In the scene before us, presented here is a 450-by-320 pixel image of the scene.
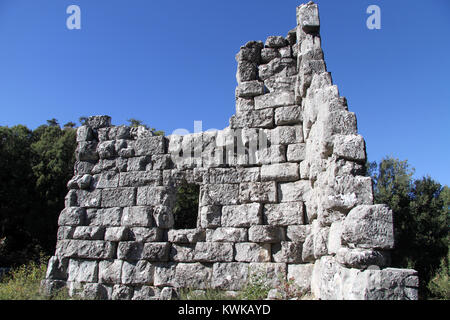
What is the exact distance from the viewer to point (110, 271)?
6.62 m

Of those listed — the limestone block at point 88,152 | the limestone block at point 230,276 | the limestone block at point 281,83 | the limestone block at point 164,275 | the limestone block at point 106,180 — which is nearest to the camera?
the limestone block at point 230,276

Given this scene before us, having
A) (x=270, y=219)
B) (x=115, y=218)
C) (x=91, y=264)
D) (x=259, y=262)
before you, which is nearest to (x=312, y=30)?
(x=270, y=219)

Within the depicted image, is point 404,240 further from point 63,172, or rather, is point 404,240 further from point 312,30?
point 63,172

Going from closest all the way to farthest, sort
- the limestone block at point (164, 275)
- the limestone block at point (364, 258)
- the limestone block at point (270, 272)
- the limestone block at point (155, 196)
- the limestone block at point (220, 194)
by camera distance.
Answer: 1. the limestone block at point (364, 258)
2. the limestone block at point (270, 272)
3. the limestone block at point (164, 275)
4. the limestone block at point (220, 194)
5. the limestone block at point (155, 196)

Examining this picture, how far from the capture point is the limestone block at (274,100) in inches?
258

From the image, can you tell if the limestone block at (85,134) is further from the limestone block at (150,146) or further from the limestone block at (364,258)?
the limestone block at (364,258)

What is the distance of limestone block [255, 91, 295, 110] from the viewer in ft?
21.5

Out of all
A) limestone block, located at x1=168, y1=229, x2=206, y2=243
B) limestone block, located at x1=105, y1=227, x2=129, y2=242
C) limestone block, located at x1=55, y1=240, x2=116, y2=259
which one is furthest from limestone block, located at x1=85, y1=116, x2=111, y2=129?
limestone block, located at x1=168, y1=229, x2=206, y2=243

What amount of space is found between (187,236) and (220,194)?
3.17ft

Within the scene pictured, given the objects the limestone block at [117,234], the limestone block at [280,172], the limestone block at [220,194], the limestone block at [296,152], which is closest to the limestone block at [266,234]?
the limestone block at [220,194]

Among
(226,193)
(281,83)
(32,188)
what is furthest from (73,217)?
(32,188)

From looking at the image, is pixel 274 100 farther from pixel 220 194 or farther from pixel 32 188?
pixel 32 188

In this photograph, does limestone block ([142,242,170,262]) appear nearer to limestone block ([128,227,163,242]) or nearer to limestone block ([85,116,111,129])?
limestone block ([128,227,163,242])

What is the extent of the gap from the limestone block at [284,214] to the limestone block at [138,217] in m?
2.23
